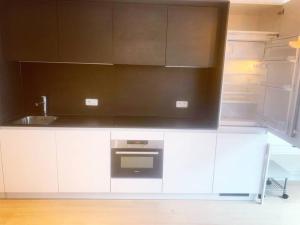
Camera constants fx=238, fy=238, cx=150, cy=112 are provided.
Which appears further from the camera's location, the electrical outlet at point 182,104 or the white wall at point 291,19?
the electrical outlet at point 182,104

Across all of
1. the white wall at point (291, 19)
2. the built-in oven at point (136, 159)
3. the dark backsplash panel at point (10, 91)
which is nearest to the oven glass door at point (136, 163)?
the built-in oven at point (136, 159)

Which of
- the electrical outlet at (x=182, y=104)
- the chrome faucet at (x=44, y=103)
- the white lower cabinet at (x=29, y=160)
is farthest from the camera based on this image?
the electrical outlet at (x=182, y=104)

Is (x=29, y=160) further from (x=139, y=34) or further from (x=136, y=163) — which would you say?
(x=139, y=34)

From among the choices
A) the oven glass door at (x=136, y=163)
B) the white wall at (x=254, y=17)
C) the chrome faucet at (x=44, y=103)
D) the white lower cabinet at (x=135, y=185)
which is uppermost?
the white wall at (x=254, y=17)

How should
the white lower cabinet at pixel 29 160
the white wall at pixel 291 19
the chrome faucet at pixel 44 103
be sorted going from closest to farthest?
the white wall at pixel 291 19 → the white lower cabinet at pixel 29 160 → the chrome faucet at pixel 44 103

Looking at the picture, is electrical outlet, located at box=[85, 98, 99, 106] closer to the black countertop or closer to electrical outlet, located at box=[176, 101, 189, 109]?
the black countertop

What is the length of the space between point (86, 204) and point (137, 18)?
2025mm

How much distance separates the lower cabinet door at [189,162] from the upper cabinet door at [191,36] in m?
0.79

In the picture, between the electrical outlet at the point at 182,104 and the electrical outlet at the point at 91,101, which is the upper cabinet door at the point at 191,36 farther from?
the electrical outlet at the point at 91,101

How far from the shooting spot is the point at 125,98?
2971 millimetres

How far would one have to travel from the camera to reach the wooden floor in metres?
2.28

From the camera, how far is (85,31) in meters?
2.47

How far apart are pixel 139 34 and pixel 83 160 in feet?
4.72

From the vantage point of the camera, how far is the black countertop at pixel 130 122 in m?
2.48
